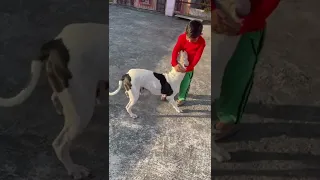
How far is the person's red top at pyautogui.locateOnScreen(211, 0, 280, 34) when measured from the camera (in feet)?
1.63

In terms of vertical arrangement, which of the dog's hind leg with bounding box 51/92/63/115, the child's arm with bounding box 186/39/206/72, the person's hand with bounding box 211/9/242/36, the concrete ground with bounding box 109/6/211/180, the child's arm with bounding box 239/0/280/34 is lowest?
the concrete ground with bounding box 109/6/211/180

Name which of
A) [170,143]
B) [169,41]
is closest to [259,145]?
[170,143]

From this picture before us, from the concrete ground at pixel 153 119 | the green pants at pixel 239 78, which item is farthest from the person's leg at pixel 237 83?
the concrete ground at pixel 153 119

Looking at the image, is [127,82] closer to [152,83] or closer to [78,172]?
[152,83]

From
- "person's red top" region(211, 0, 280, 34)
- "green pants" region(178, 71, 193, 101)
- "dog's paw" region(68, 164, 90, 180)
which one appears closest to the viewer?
"person's red top" region(211, 0, 280, 34)

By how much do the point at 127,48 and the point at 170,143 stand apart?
20.1 inches

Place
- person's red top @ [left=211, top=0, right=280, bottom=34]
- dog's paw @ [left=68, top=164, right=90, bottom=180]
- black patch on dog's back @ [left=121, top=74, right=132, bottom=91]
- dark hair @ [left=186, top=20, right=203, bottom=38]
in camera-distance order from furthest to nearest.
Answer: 1. black patch on dog's back @ [left=121, top=74, right=132, bottom=91]
2. dark hair @ [left=186, top=20, right=203, bottom=38]
3. dog's paw @ [left=68, top=164, right=90, bottom=180]
4. person's red top @ [left=211, top=0, right=280, bottom=34]

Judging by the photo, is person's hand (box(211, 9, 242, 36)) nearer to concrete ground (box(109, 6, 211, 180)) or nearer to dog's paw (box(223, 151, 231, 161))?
dog's paw (box(223, 151, 231, 161))

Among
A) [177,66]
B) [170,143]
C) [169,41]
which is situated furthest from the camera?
[169,41]

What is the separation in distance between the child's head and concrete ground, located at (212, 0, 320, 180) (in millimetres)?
621

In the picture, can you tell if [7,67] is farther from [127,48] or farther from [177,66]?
[127,48]

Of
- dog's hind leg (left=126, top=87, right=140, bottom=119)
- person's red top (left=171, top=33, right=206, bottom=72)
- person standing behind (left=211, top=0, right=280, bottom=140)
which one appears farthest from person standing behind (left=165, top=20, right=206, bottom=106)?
person standing behind (left=211, top=0, right=280, bottom=140)

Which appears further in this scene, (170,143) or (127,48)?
(127,48)

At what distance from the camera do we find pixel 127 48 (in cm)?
161
